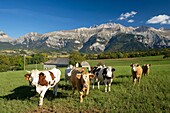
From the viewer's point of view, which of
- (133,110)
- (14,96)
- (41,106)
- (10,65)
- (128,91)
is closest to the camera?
(133,110)

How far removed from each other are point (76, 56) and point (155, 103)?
113 meters

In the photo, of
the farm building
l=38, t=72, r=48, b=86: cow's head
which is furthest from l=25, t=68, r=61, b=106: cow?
the farm building

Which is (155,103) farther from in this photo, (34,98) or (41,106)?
(34,98)

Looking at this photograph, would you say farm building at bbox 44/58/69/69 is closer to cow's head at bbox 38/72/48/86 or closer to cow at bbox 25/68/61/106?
cow at bbox 25/68/61/106

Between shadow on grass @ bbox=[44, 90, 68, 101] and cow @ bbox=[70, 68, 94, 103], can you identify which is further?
shadow on grass @ bbox=[44, 90, 68, 101]

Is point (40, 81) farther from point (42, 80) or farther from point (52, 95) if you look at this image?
point (52, 95)

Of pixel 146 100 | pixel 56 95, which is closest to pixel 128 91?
pixel 146 100

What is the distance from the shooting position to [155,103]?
42.2ft

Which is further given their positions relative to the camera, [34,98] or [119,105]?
[34,98]

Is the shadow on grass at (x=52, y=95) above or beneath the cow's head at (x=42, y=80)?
beneath

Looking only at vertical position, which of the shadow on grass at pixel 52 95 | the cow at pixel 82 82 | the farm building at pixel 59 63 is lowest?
the farm building at pixel 59 63

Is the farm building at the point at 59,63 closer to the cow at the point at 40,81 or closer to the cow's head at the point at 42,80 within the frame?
the cow at the point at 40,81

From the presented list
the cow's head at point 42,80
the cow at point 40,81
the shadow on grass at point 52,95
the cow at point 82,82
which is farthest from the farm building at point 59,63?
the cow at point 82,82

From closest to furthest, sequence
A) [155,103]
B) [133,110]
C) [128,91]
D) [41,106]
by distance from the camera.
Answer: [133,110] < [155,103] < [41,106] < [128,91]
